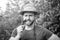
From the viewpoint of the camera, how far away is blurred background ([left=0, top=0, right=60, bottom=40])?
12.8ft

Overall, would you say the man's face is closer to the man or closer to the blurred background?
the man

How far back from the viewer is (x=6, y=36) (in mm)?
5723

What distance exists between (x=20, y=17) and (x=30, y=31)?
10.6ft

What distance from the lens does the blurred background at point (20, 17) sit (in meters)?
3.90

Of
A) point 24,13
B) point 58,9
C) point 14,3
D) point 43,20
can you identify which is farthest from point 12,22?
point 24,13

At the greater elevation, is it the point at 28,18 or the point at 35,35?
the point at 28,18

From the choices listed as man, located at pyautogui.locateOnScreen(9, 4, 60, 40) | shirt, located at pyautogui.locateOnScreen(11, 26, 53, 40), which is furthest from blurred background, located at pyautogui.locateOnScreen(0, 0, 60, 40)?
shirt, located at pyautogui.locateOnScreen(11, 26, 53, 40)

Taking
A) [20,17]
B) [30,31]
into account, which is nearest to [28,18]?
[30,31]

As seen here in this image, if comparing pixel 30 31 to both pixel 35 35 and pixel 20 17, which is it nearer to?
pixel 35 35

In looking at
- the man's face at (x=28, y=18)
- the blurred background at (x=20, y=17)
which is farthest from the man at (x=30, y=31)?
the blurred background at (x=20, y=17)

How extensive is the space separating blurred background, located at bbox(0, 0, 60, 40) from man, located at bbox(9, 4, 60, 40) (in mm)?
798

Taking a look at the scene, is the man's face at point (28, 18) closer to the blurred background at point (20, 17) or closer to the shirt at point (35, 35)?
the shirt at point (35, 35)

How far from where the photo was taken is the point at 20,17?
18.4 feet

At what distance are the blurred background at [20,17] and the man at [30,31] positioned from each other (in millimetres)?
798
